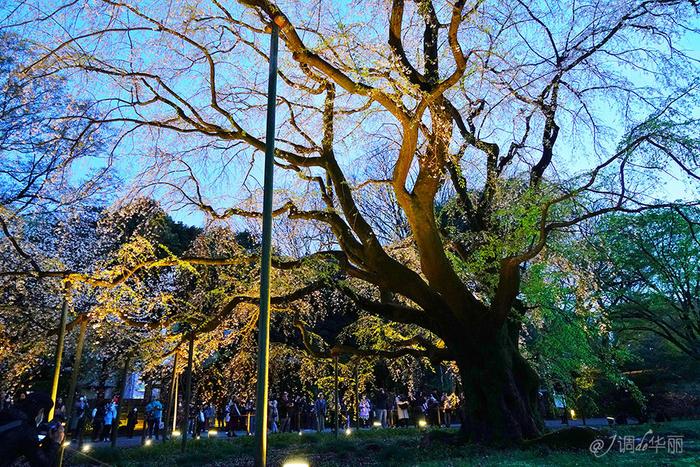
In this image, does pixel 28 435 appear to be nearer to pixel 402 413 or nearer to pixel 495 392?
pixel 495 392

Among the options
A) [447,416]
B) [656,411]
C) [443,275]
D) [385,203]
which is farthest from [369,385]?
[443,275]

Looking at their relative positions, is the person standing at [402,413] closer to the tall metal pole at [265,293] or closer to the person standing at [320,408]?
the person standing at [320,408]

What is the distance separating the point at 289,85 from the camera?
28.6 ft

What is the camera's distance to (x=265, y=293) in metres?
4.66

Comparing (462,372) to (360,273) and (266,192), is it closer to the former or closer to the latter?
(360,273)

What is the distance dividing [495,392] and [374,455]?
105 inches

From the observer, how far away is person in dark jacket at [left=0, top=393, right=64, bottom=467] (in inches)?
192

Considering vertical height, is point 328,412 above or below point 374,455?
above

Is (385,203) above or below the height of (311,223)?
above

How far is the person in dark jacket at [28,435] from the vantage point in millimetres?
4879

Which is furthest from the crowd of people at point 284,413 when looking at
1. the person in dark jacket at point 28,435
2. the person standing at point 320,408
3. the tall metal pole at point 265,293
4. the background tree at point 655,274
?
the tall metal pole at point 265,293

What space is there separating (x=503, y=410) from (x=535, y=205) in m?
3.92

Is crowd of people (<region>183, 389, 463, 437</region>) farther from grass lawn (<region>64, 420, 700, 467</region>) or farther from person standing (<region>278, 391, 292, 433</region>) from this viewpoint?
grass lawn (<region>64, 420, 700, 467</region>)

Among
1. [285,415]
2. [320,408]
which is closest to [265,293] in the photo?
[320,408]
